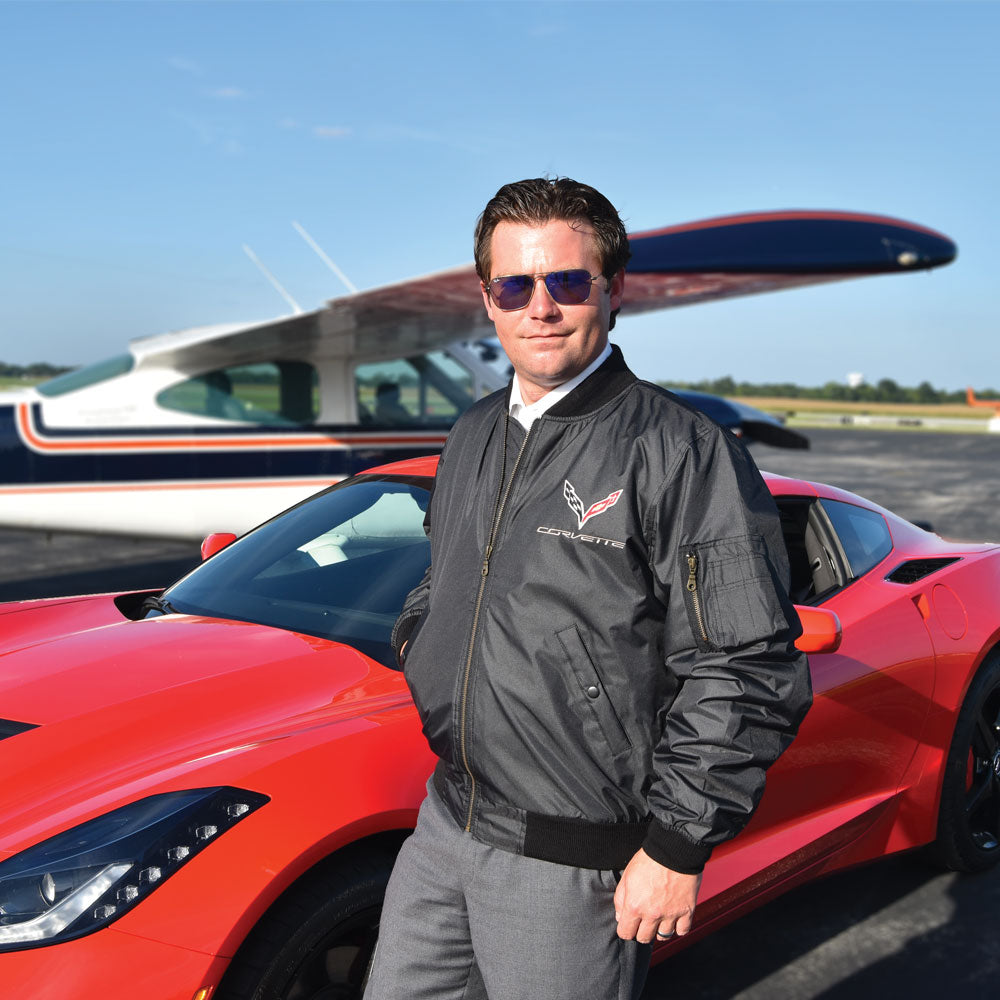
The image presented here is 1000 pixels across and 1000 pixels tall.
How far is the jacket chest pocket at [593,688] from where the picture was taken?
148 centimetres

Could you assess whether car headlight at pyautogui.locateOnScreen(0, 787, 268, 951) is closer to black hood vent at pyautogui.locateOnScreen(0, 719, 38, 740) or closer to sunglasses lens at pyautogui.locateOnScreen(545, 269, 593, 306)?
black hood vent at pyautogui.locateOnScreen(0, 719, 38, 740)

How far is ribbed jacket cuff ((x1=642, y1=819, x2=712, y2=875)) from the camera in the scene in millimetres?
1408

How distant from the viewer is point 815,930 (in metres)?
3.13

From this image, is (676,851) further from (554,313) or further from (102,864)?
(102,864)

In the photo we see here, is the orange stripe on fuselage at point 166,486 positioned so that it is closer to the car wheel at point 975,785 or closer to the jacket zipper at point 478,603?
the car wheel at point 975,785

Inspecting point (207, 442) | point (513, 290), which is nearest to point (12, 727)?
point (513, 290)

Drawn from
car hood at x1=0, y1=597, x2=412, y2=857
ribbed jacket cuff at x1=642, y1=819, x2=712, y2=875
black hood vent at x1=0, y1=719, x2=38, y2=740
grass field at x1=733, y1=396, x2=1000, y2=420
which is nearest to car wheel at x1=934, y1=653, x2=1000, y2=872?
car hood at x1=0, y1=597, x2=412, y2=857

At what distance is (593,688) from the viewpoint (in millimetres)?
1474

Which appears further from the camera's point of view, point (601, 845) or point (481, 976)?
point (481, 976)

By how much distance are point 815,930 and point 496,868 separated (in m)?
1.98

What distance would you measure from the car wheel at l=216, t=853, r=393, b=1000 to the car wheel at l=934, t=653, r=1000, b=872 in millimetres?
2043

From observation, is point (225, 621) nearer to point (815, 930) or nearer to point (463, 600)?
point (463, 600)

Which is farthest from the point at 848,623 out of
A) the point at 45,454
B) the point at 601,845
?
the point at 45,454

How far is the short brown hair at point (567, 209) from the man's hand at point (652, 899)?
906 mm
